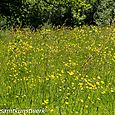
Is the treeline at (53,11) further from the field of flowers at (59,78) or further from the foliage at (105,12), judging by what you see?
the field of flowers at (59,78)

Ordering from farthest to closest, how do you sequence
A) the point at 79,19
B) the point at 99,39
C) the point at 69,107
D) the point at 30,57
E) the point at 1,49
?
the point at 79,19 → the point at 99,39 → the point at 1,49 → the point at 30,57 → the point at 69,107

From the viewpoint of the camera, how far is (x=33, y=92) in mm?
4969

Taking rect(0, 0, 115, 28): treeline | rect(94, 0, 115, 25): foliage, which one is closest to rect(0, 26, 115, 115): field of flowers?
rect(0, 0, 115, 28): treeline

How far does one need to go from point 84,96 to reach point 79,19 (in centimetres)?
930

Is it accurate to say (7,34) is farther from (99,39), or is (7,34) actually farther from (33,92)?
(33,92)

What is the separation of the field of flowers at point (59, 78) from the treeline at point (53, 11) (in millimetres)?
5278

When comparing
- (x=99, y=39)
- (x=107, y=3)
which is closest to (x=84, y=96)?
(x=99, y=39)

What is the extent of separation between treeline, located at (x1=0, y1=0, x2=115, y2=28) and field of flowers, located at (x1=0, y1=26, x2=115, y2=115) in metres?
5.28

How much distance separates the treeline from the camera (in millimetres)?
13727

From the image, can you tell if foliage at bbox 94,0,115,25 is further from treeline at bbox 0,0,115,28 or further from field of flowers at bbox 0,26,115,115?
field of flowers at bbox 0,26,115,115

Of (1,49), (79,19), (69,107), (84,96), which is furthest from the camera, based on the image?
(79,19)

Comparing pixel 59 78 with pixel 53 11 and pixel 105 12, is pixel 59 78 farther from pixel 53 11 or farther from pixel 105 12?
pixel 105 12

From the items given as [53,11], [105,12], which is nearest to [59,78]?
[53,11]

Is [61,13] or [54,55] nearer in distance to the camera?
[54,55]
